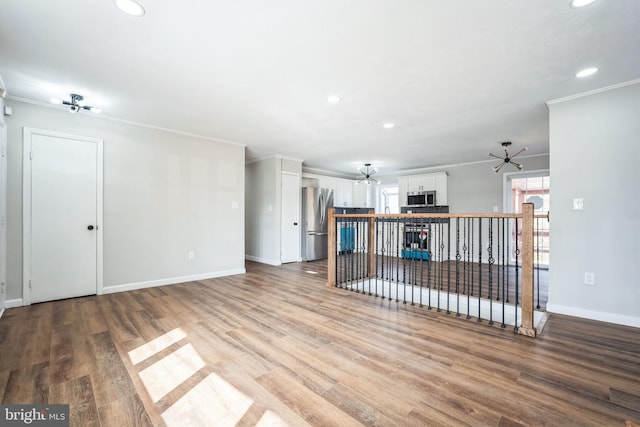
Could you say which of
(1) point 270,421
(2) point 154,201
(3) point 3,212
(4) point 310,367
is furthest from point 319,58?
(3) point 3,212

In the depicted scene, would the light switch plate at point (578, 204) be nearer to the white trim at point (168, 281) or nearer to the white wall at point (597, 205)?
the white wall at point (597, 205)

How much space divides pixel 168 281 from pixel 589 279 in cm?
551

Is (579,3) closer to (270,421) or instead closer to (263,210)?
(270,421)

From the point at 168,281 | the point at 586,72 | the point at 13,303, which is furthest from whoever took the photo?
the point at 168,281

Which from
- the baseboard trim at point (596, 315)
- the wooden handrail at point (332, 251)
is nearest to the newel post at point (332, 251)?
the wooden handrail at point (332, 251)

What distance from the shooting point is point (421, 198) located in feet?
24.4

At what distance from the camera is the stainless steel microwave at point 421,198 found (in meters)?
7.29

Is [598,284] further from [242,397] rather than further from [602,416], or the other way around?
[242,397]

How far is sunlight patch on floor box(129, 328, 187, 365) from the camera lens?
2177mm

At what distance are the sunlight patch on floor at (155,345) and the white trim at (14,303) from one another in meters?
2.24

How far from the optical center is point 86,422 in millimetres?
1470

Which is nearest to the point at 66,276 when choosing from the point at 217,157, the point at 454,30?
the point at 217,157

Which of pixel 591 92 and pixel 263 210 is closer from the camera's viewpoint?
pixel 591 92

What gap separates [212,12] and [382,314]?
3.11m
